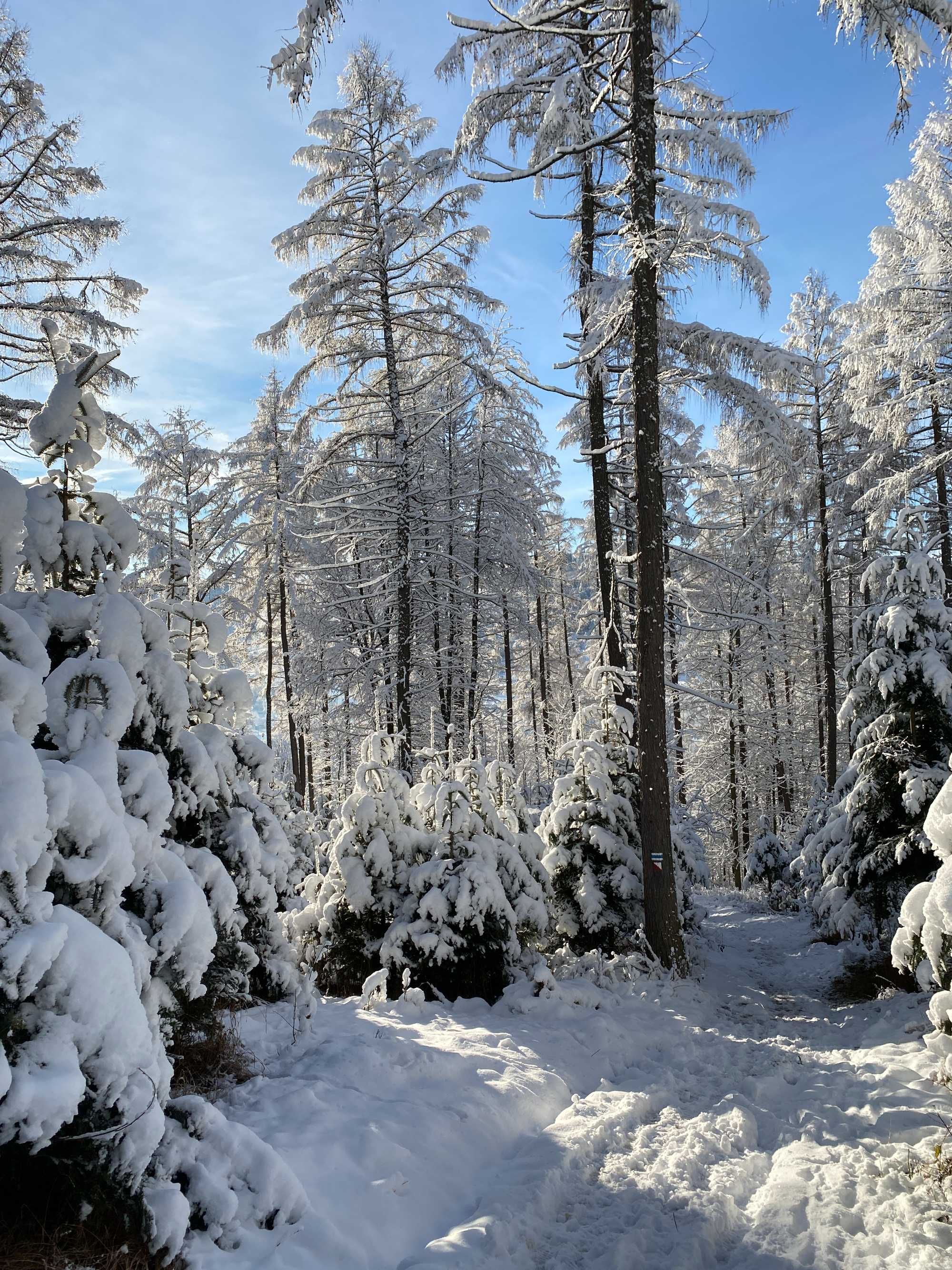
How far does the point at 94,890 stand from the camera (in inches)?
118

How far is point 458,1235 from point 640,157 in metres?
10.0

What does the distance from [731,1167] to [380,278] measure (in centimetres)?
1318

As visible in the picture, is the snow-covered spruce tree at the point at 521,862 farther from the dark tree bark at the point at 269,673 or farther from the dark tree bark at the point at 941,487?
the dark tree bark at the point at 269,673

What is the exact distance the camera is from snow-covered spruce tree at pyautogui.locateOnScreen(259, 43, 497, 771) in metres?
12.6

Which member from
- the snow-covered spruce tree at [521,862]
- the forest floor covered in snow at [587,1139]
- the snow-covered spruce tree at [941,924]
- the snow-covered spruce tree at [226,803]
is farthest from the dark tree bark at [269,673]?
the snow-covered spruce tree at [941,924]

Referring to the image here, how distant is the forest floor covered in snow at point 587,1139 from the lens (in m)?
3.29

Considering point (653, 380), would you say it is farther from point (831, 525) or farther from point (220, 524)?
point (220, 524)

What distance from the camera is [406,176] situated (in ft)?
41.7

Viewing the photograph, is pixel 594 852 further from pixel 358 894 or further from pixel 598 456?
pixel 598 456

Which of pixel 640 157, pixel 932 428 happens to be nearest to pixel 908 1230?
pixel 640 157

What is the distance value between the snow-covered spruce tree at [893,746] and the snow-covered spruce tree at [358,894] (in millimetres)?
4672

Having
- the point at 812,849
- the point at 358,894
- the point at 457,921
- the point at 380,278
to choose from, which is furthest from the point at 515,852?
the point at 380,278

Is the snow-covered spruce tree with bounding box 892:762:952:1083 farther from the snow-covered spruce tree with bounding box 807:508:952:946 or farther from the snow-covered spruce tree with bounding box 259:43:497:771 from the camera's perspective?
the snow-covered spruce tree with bounding box 259:43:497:771

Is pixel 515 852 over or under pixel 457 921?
over
